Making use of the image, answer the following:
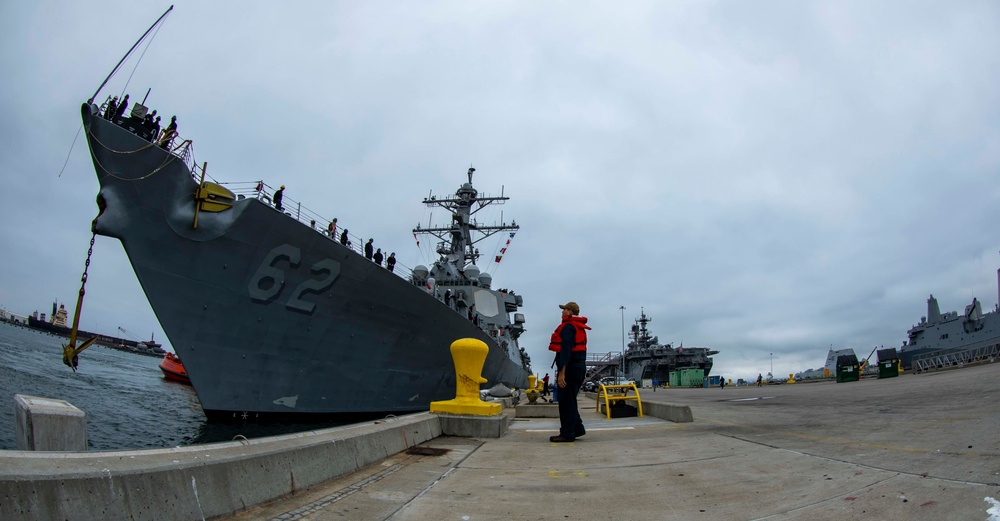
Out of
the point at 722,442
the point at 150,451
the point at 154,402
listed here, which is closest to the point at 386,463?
the point at 150,451

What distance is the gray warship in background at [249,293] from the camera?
9.48 meters

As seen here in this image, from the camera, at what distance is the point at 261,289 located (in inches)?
426

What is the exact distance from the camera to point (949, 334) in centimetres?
3638

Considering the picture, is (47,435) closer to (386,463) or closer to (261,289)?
(386,463)

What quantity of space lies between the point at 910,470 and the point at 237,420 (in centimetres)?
1232

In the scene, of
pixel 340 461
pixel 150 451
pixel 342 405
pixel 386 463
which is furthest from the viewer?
pixel 342 405

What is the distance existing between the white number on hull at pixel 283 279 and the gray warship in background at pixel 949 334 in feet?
102

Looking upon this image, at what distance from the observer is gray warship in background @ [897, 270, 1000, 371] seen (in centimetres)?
3136

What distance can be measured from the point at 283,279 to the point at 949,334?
46.6 meters

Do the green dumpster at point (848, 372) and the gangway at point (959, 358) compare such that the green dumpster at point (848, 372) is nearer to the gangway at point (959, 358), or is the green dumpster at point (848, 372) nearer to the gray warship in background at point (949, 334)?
the gangway at point (959, 358)

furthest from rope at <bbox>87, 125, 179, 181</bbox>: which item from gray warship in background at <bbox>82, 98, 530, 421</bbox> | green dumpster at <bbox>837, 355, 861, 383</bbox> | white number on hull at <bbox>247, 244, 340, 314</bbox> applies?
green dumpster at <bbox>837, 355, 861, 383</bbox>

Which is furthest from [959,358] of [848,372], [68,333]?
[68,333]

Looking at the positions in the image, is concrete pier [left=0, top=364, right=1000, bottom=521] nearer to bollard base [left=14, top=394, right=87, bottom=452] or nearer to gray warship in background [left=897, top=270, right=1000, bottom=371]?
bollard base [left=14, top=394, right=87, bottom=452]

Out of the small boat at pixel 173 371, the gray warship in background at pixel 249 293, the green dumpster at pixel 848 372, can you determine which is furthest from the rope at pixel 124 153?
the small boat at pixel 173 371
